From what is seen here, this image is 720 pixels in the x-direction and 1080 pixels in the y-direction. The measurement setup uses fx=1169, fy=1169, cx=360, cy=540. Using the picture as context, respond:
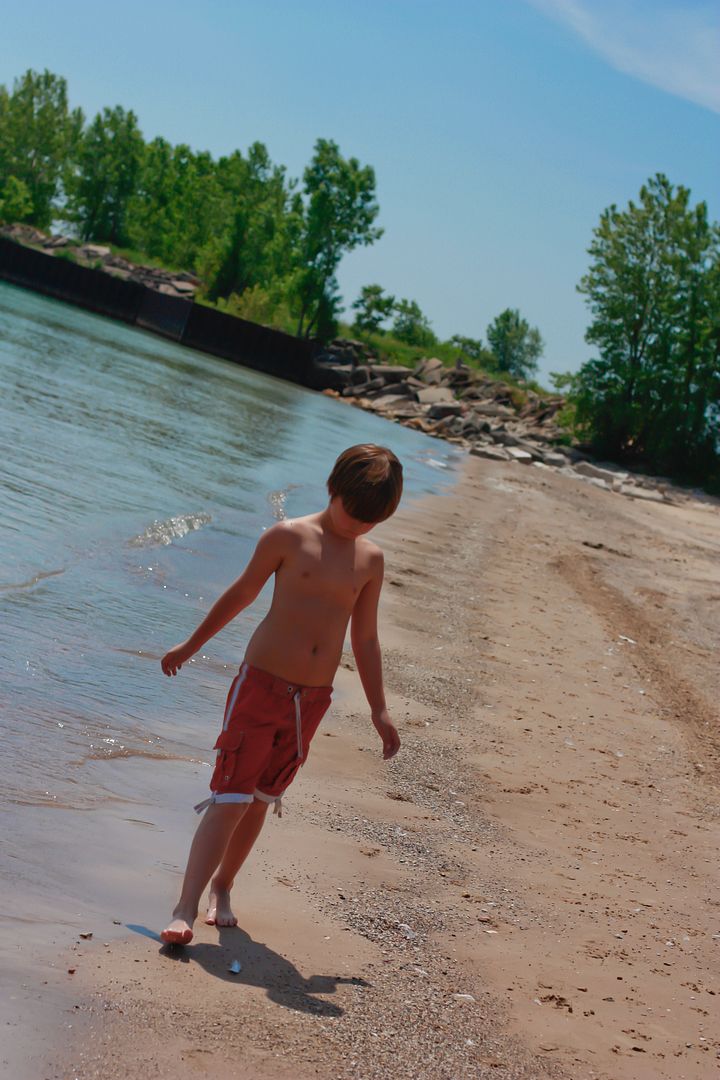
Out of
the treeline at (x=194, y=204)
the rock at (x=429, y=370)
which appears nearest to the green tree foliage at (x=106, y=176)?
the treeline at (x=194, y=204)

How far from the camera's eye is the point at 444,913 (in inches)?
156

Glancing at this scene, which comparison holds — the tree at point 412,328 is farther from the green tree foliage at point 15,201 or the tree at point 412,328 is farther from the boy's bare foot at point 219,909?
the boy's bare foot at point 219,909

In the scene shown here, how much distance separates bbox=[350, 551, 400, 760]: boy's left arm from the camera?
12.2 feet

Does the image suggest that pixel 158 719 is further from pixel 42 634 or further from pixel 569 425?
pixel 569 425

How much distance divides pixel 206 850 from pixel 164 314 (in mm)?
62414

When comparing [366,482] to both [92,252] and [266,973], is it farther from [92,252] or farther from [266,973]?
[92,252]

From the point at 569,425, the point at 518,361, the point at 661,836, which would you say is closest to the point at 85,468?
the point at 661,836

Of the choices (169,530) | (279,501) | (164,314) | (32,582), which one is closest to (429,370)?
(164,314)

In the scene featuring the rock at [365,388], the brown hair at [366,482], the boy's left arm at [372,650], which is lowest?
the boy's left arm at [372,650]

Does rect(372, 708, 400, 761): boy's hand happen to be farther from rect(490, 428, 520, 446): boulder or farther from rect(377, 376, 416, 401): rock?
rect(377, 376, 416, 401): rock

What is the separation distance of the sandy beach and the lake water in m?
0.40

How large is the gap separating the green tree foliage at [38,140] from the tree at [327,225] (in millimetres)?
23722

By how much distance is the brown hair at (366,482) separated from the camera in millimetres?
3475

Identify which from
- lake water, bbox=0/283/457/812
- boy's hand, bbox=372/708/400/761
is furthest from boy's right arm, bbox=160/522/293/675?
lake water, bbox=0/283/457/812
